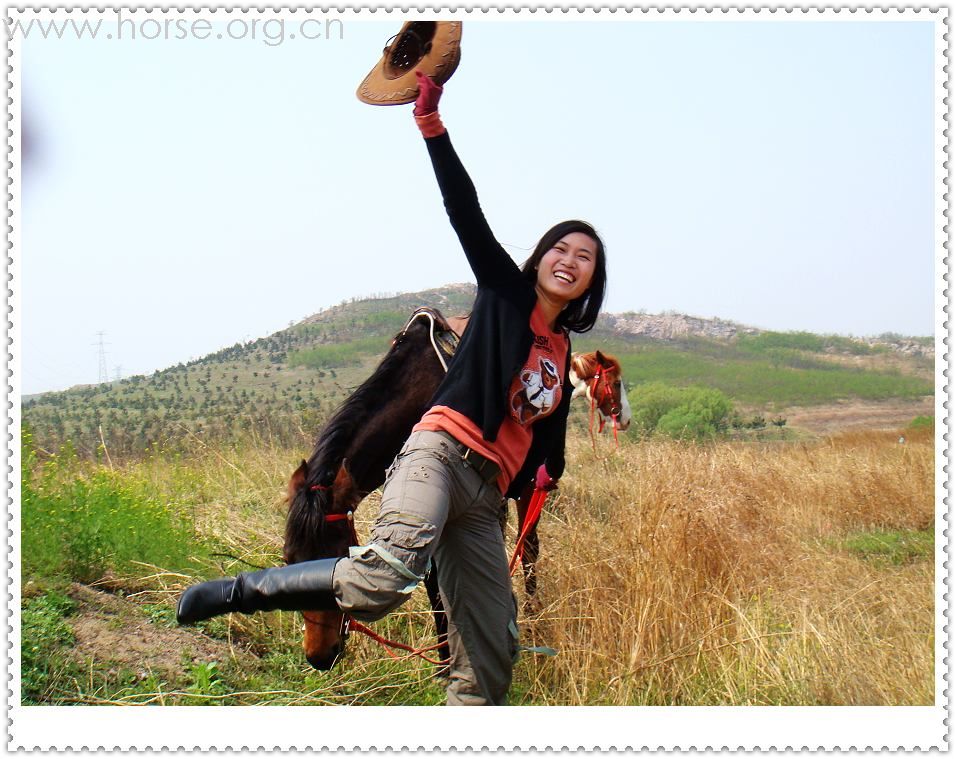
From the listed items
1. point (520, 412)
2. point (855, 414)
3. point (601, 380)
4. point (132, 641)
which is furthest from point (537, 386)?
point (855, 414)

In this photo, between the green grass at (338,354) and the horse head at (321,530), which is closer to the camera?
the horse head at (321,530)

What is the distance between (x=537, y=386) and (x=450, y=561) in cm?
67

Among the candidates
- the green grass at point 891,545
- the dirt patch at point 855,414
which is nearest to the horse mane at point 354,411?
the green grass at point 891,545

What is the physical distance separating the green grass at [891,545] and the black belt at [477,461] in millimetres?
3995

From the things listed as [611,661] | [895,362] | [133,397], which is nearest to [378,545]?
[611,661]

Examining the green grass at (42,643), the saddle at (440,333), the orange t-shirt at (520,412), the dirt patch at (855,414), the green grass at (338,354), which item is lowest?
the dirt patch at (855,414)

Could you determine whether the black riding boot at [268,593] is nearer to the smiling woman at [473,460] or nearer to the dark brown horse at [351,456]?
the smiling woman at [473,460]

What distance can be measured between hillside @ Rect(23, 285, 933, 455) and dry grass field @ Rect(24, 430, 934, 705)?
Answer: 206 centimetres

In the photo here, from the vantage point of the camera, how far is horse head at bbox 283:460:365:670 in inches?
125

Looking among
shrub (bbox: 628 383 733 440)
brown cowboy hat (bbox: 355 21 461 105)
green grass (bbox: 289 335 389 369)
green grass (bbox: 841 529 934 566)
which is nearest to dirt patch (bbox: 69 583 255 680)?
brown cowboy hat (bbox: 355 21 461 105)

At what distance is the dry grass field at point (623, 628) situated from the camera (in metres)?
3.31

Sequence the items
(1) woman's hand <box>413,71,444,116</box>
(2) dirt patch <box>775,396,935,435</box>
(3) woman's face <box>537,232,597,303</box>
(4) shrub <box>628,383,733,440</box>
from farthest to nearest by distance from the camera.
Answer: (2) dirt patch <box>775,396,935,435</box>
(4) shrub <box>628,383,733,440</box>
(3) woman's face <box>537,232,597,303</box>
(1) woman's hand <box>413,71,444,116</box>

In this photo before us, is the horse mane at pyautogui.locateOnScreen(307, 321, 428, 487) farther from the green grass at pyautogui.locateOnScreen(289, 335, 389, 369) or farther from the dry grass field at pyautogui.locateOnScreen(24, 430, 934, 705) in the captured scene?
the green grass at pyautogui.locateOnScreen(289, 335, 389, 369)

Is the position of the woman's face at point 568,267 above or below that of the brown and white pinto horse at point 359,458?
above
